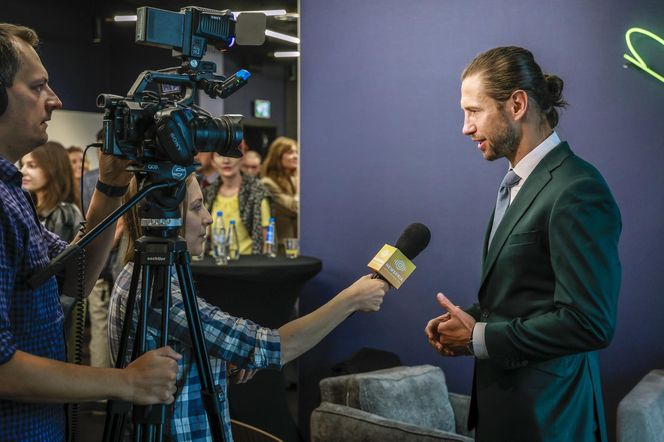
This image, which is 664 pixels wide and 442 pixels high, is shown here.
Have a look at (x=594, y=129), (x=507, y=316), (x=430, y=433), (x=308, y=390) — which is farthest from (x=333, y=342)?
(x=507, y=316)

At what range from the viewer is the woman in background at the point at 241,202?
4.66m

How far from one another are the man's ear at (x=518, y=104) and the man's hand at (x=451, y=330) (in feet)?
1.75

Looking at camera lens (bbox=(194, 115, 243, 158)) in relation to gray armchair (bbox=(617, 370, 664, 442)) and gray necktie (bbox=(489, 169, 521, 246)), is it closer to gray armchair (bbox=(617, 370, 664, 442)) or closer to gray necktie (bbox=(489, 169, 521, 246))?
gray necktie (bbox=(489, 169, 521, 246))

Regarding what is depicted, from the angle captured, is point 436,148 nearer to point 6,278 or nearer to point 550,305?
point 550,305

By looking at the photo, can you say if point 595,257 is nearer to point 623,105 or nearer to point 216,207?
point 623,105

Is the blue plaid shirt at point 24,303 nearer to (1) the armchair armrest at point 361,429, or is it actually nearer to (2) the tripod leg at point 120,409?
(2) the tripod leg at point 120,409

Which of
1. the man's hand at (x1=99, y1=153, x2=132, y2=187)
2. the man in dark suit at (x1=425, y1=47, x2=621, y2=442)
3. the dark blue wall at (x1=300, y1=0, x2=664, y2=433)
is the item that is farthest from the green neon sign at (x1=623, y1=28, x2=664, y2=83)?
the man's hand at (x1=99, y1=153, x2=132, y2=187)

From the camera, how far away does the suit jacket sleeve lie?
5.52 feet

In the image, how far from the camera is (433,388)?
10.6ft

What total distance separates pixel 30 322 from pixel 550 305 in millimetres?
1191

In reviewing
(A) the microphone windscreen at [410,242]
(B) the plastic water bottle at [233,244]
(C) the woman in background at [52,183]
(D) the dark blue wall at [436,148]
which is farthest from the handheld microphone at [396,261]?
(C) the woman in background at [52,183]

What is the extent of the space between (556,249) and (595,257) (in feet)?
0.29

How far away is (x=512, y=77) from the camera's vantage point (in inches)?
76.8

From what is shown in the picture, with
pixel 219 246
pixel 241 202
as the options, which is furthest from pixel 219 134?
pixel 241 202
